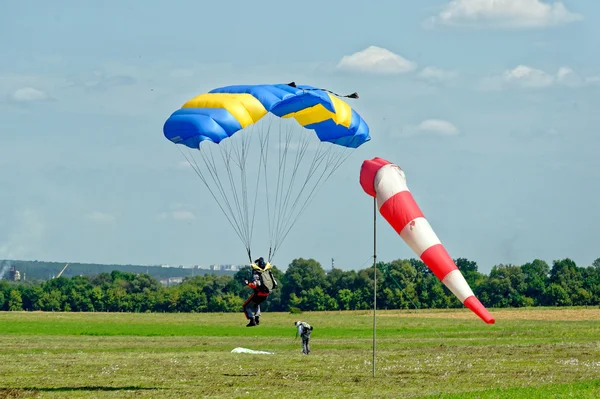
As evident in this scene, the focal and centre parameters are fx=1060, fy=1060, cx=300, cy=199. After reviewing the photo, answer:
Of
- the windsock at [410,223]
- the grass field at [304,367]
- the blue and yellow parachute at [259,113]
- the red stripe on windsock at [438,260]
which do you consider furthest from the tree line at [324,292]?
the red stripe on windsock at [438,260]

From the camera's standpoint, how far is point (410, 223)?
89.6 feet

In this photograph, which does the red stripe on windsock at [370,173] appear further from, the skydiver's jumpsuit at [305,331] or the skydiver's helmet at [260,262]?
the skydiver's jumpsuit at [305,331]

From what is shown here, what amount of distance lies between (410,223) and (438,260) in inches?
63.7

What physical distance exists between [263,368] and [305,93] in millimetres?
9663

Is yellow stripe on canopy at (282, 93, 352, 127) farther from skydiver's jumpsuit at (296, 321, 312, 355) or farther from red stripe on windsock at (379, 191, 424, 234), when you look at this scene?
skydiver's jumpsuit at (296, 321, 312, 355)

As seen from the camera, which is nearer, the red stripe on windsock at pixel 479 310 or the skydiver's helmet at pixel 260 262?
the red stripe on windsock at pixel 479 310

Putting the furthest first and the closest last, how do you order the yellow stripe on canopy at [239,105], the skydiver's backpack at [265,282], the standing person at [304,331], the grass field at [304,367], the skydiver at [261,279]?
the standing person at [304,331] → the skydiver's backpack at [265,282] → the skydiver at [261,279] → the yellow stripe on canopy at [239,105] → the grass field at [304,367]

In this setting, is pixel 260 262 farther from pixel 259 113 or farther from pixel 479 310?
pixel 479 310

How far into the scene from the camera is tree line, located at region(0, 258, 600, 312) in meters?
115

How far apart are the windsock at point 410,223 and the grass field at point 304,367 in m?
2.68

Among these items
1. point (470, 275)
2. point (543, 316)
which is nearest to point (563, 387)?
point (543, 316)

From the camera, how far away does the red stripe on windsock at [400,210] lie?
2762 centimetres

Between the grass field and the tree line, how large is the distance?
5465 centimetres

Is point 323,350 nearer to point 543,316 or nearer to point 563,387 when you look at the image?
point 563,387
